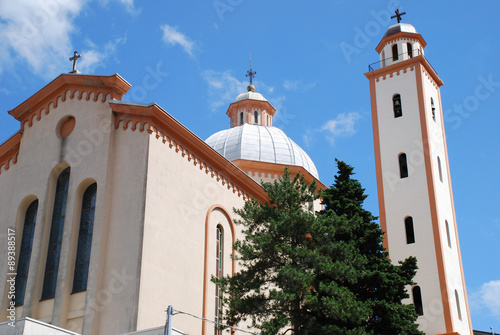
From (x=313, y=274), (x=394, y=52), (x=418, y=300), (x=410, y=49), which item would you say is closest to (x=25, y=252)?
(x=313, y=274)

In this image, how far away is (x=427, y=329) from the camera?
23875 mm

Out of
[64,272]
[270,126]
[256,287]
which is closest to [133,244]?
[64,272]

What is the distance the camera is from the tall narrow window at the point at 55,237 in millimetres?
16656

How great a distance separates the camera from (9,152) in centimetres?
1984

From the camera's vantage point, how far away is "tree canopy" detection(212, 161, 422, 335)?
14719mm

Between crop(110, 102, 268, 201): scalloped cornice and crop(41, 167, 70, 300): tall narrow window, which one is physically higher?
crop(110, 102, 268, 201): scalloped cornice

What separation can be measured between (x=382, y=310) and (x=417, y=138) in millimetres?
12829

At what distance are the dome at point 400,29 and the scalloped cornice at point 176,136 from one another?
47.5 feet

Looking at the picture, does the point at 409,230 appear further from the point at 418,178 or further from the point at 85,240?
the point at 85,240

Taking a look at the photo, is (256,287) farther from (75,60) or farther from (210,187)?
(75,60)

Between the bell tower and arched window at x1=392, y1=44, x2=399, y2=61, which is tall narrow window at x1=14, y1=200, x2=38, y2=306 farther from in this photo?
arched window at x1=392, y1=44, x2=399, y2=61

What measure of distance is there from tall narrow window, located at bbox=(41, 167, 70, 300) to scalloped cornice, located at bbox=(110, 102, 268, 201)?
91.1 inches

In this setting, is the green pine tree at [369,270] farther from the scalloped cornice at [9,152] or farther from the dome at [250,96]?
the dome at [250,96]

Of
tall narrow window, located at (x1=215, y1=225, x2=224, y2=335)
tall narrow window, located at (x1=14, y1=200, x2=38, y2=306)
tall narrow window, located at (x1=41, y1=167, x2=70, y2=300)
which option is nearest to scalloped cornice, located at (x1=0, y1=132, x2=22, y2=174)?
tall narrow window, located at (x1=14, y1=200, x2=38, y2=306)
